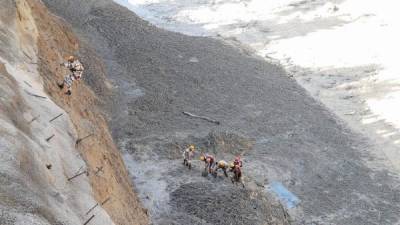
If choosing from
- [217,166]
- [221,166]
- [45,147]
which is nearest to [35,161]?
[45,147]

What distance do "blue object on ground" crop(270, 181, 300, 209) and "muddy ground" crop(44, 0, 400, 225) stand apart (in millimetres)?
304

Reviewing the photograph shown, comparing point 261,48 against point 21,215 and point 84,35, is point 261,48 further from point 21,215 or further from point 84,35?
point 21,215

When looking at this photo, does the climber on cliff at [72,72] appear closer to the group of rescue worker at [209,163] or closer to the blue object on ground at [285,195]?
the group of rescue worker at [209,163]

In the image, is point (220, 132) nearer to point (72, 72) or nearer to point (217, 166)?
point (217, 166)

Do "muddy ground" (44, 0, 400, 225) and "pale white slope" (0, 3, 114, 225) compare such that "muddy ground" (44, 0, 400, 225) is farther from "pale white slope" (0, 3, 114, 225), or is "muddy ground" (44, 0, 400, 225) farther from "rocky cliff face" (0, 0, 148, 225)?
"pale white slope" (0, 3, 114, 225)

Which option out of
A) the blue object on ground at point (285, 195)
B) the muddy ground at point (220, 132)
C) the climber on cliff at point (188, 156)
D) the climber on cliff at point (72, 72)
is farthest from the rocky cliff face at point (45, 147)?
the blue object on ground at point (285, 195)

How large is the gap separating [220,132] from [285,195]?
15.0 feet

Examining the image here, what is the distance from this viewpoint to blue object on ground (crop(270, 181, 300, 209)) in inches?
842

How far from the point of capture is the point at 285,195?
857 inches

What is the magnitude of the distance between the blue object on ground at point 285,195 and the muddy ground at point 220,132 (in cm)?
30

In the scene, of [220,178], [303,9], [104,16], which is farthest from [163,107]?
[303,9]

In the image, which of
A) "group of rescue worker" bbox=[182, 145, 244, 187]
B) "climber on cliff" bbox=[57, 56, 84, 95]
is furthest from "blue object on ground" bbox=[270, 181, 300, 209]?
"climber on cliff" bbox=[57, 56, 84, 95]

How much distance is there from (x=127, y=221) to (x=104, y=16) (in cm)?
2282

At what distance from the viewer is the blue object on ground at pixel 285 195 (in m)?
21.4
